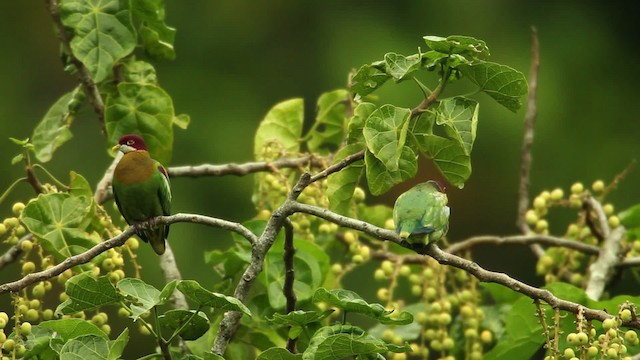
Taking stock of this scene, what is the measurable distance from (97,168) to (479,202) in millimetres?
2277

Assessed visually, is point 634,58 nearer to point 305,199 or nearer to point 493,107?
point 493,107

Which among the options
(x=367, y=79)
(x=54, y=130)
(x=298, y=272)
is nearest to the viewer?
(x=367, y=79)

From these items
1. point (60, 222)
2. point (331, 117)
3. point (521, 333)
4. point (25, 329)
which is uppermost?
point (331, 117)

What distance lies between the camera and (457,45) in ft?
7.64

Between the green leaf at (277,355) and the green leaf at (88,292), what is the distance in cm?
27

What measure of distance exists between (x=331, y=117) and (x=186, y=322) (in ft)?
4.33

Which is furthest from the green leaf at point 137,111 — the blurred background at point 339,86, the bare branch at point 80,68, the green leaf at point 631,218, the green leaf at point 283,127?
the blurred background at point 339,86

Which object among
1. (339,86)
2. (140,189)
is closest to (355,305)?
(140,189)

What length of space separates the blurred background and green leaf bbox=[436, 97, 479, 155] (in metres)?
4.65

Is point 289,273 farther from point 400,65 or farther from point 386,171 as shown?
point 400,65

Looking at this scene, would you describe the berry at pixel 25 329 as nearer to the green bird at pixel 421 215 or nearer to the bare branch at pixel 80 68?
the green bird at pixel 421 215

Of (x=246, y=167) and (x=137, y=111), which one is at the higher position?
(x=137, y=111)

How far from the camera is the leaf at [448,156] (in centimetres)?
246

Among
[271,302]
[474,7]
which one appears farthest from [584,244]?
[474,7]
